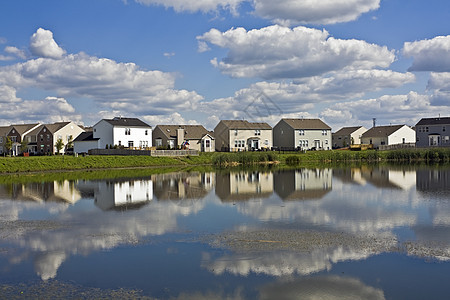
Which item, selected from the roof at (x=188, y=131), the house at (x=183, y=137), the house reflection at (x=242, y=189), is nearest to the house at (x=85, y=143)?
the house at (x=183, y=137)

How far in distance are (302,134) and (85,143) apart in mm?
40553

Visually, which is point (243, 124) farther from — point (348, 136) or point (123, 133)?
point (348, 136)

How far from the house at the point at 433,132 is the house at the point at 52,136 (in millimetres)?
69826

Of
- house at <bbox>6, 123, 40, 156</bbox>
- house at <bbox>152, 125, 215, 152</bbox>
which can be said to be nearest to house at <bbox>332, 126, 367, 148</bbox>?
house at <bbox>152, 125, 215, 152</bbox>

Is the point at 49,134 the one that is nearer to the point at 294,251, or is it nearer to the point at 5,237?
the point at 5,237

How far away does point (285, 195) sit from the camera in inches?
1182

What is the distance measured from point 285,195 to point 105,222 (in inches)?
507

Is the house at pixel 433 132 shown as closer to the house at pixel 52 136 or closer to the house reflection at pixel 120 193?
the house at pixel 52 136

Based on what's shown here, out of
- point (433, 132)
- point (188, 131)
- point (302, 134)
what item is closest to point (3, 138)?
point (188, 131)

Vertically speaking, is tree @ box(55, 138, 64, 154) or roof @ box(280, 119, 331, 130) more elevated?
roof @ box(280, 119, 331, 130)

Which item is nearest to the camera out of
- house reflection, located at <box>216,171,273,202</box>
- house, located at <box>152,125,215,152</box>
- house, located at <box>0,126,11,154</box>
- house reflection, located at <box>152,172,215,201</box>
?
house reflection, located at <box>216,171,273,202</box>

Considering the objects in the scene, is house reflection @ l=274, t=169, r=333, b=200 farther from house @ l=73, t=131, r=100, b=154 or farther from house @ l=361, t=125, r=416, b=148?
house @ l=361, t=125, r=416, b=148

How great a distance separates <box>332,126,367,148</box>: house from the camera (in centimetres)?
10394

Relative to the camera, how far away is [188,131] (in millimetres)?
86125
